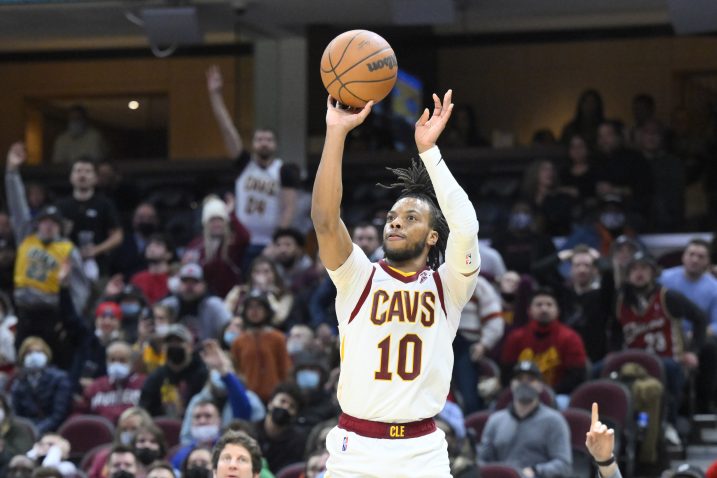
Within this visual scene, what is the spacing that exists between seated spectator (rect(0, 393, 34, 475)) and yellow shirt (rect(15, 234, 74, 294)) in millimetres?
1950

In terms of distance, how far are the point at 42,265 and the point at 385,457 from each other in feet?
24.7

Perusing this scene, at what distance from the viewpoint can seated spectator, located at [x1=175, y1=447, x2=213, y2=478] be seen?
31.0 ft

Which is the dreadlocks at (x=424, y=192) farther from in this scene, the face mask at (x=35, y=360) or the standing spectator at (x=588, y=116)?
the standing spectator at (x=588, y=116)

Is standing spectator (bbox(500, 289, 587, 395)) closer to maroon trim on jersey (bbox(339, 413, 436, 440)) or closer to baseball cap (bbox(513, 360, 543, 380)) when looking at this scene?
baseball cap (bbox(513, 360, 543, 380))

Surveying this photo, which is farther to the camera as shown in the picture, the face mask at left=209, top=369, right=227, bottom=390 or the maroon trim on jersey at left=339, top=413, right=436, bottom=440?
the face mask at left=209, top=369, right=227, bottom=390

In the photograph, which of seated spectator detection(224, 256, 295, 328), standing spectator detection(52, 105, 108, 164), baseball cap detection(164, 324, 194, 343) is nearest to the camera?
baseball cap detection(164, 324, 194, 343)

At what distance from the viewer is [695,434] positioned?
11680 millimetres

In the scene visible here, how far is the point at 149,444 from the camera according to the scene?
1005 cm

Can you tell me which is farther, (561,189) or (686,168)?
(686,168)

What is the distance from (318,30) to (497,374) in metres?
6.20

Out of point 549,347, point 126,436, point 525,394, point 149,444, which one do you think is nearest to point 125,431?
point 126,436

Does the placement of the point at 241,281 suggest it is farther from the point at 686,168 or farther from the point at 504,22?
the point at 504,22

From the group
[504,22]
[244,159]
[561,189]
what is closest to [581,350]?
[561,189]

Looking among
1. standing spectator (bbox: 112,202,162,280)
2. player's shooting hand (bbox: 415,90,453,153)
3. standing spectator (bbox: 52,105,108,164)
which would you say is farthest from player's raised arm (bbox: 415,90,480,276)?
standing spectator (bbox: 52,105,108,164)
